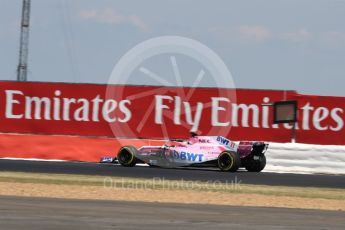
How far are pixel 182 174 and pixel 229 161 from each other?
166 centimetres

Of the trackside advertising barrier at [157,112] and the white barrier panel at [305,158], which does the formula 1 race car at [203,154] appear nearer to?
the white barrier panel at [305,158]

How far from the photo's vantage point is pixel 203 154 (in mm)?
21578

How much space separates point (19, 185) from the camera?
1580 centimetres

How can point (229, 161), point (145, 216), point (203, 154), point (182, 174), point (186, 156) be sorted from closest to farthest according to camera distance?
point (145, 216) → point (182, 174) → point (229, 161) → point (203, 154) → point (186, 156)

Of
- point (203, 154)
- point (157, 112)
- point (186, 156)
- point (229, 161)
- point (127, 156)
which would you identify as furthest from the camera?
point (157, 112)

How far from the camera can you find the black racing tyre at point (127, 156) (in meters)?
22.2

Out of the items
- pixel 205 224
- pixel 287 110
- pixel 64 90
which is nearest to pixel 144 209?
pixel 205 224

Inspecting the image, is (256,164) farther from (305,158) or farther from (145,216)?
(145,216)

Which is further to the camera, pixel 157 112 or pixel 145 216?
pixel 157 112

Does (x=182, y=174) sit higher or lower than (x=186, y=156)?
lower

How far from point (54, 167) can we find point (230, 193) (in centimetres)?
743

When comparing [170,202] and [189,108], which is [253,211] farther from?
[189,108]

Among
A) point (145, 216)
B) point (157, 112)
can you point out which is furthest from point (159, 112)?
point (145, 216)

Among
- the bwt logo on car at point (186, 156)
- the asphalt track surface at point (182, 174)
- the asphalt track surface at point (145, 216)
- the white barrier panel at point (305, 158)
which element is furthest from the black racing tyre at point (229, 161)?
the asphalt track surface at point (145, 216)
